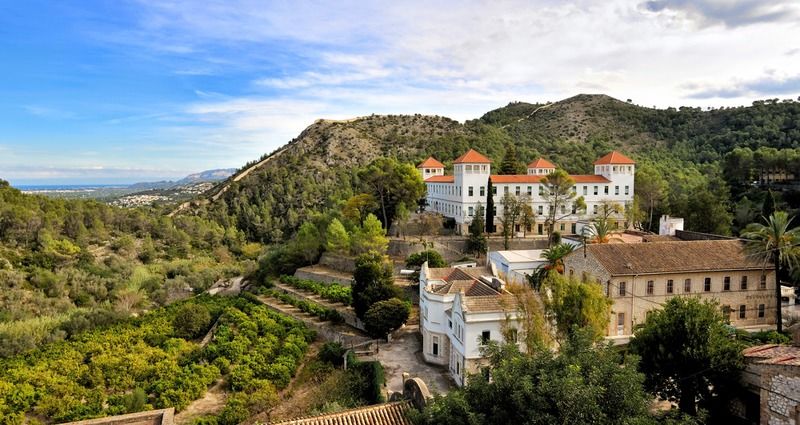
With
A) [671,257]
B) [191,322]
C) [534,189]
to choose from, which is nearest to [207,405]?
[191,322]

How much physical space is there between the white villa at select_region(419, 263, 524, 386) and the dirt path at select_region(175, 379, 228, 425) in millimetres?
10522

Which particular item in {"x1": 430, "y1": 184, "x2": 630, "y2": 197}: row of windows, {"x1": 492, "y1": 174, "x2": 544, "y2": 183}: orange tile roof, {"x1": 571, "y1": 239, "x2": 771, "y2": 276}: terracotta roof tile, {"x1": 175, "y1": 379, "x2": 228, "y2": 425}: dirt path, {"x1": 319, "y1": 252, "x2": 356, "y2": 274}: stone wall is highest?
{"x1": 492, "y1": 174, "x2": 544, "y2": 183}: orange tile roof

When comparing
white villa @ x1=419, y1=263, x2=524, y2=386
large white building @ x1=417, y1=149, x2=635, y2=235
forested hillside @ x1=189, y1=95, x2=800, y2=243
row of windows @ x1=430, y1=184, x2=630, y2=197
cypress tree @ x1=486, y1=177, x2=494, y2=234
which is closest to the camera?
white villa @ x1=419, y1=263, x2=524, y2=386

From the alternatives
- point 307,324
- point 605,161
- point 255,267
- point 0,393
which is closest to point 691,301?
point 307,324

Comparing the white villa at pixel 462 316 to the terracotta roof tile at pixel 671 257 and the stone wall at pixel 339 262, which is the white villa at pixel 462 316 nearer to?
the terracotta roof tile at pixel 671 257

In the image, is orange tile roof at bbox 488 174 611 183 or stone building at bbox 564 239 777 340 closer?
stone building at bbox 564 239 777 340

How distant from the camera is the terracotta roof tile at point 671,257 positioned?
82.1 feet

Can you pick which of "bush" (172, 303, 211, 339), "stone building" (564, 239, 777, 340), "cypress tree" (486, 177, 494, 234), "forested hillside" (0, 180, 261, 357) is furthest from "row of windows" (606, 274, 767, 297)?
"forested hillside" (0, 180, 261, 357)

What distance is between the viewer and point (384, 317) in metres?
27.5

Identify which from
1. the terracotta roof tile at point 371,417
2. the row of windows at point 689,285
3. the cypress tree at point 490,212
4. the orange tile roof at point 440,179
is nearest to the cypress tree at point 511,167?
the orange tile roof at point 440,179

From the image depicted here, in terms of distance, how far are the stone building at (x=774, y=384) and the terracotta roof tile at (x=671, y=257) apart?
33.2 feet

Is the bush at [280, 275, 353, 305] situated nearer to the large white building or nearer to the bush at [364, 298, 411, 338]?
the bush at [364, 298, 411, 338]

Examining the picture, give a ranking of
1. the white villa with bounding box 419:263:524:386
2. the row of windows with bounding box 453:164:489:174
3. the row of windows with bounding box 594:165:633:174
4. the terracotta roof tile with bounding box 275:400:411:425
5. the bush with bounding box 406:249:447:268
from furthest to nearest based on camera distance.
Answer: the row of windows with bounding box 594:165:633:174 < the row of windows with bounding box 453:164:489:174 < the bush with bounding box 406:249:447:268 < the white villa with bounding box 419:263:524:386 < the terracotta roof tile with bounding box 275:400:411:425

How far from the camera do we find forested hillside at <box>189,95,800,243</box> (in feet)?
237
